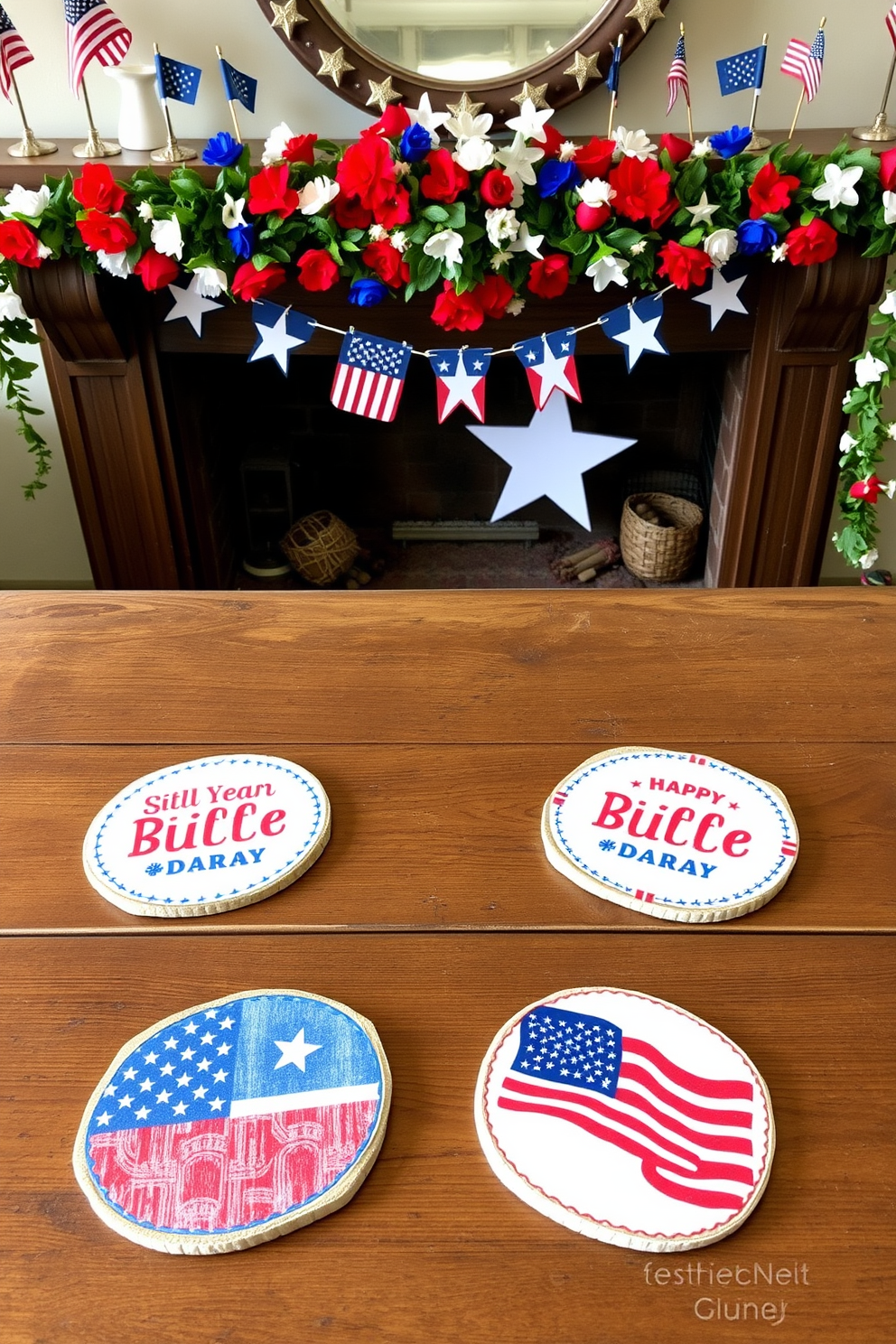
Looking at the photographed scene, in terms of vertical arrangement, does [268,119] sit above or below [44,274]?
above

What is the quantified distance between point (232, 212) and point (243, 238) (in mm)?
47

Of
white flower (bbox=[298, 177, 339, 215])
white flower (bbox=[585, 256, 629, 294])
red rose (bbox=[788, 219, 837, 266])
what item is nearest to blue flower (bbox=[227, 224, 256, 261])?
white flower (bbox=[298, 177, 339, 215])

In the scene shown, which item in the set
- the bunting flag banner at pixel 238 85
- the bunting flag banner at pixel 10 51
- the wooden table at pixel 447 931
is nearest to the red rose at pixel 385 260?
the bunting flag banner at pixel 238 85

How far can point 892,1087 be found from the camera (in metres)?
0.63

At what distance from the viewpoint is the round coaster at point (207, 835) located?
766 millimetres

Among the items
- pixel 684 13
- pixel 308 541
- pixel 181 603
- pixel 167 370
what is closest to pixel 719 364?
pixel 684 13

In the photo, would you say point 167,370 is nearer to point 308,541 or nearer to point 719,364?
point 308,541

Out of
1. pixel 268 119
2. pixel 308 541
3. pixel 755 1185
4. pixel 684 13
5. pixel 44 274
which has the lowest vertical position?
pixel 308 541

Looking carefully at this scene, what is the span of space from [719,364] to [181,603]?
1871 mm

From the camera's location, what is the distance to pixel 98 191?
6.03 feet

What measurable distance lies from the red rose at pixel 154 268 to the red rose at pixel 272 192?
0.19 meters

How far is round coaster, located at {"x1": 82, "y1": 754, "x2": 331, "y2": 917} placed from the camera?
2.51 ft

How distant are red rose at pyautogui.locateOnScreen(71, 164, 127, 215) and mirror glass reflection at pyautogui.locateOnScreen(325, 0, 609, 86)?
2.00 ft

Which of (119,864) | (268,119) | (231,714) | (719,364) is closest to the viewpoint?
(119,864)
